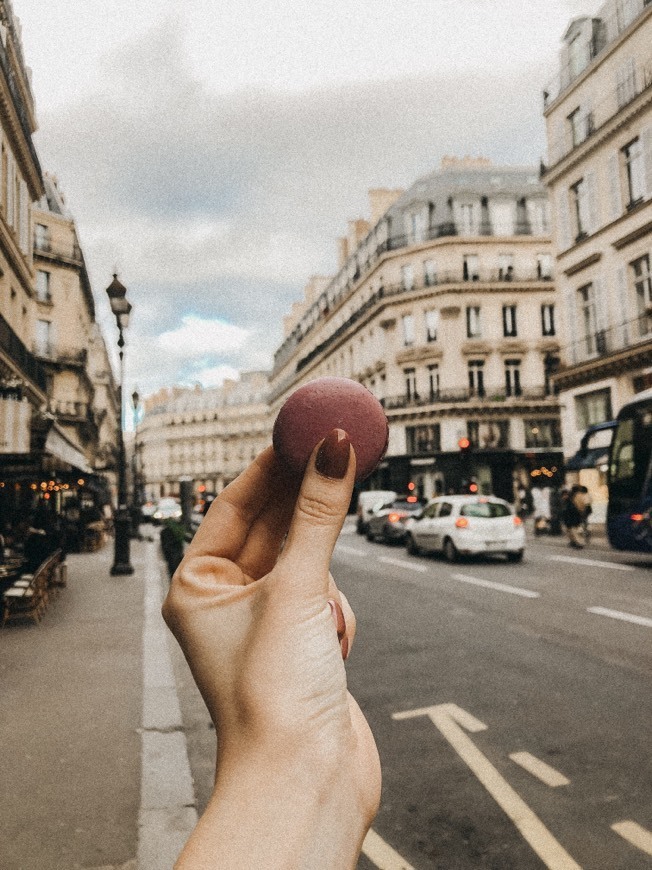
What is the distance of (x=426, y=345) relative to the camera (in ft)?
147

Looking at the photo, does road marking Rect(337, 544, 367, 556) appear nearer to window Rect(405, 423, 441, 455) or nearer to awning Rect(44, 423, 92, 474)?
awning Rect(44, 423, 92, 474)

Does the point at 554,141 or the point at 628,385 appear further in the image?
the point at 554,141

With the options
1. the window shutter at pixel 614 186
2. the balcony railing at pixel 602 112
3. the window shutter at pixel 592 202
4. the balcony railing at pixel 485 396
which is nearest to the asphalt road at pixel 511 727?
the window shutter at pixel 614 186

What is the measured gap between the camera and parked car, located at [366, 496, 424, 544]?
73.7 feet

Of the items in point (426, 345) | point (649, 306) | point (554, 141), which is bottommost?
point (649, 306)

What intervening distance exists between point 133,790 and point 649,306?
23.5m

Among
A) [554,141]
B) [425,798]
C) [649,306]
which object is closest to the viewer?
[425,798]

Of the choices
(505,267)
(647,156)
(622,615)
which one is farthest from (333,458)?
(505,267)

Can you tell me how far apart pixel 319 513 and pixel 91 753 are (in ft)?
12.3

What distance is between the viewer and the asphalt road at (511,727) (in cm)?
314

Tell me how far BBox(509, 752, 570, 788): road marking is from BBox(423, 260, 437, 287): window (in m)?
42.8

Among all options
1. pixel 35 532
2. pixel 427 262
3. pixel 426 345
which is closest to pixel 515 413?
pixel 426 345

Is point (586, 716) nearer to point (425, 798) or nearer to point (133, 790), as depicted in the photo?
point (425, 798)

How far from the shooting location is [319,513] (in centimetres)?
134
